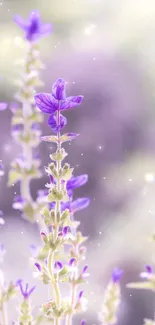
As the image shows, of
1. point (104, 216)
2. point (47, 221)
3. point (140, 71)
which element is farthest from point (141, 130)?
point (47, 221)

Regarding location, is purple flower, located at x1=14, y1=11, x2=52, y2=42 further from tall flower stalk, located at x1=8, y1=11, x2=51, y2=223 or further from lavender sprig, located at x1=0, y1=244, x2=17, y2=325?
lavender sprig, located at x1=0, y1=244, x2=17, y2=325

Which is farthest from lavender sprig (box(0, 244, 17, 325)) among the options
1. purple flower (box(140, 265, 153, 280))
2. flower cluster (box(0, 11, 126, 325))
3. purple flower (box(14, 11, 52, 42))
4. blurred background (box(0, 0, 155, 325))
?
blurred background (box(0, 0, 155, 325))

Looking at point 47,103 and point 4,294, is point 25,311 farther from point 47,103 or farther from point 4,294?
point 47,103

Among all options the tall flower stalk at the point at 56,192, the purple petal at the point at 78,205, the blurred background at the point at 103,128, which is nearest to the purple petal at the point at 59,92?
the tall flower stalk at the point at 56,192

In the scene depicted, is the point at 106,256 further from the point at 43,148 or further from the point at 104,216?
the point at 43,148

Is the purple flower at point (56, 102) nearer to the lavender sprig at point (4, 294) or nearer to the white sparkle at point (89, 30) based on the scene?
the lavender sprig at point (4, 294)
